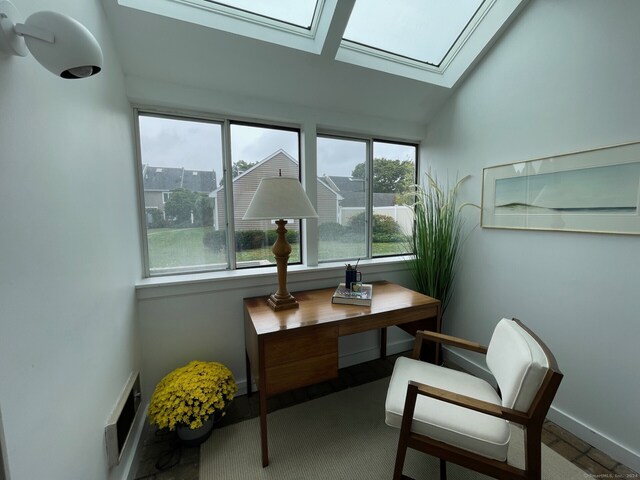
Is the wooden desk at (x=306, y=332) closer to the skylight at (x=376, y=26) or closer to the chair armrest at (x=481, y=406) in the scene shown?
the chair armrest at (x=481, y=406)

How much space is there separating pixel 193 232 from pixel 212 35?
4.12ft

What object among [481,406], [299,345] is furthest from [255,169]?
[481,406]

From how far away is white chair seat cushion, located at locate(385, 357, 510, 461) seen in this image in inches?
41.9

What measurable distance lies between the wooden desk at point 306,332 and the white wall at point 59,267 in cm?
67

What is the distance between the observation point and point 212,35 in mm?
1559

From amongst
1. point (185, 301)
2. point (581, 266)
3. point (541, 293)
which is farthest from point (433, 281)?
point (185, 301)

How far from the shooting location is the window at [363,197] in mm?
2402

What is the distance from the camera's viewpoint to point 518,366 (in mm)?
1037

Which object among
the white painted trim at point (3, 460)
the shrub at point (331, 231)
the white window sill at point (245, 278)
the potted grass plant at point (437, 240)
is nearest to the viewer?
the white painted trim at point (3, 460)

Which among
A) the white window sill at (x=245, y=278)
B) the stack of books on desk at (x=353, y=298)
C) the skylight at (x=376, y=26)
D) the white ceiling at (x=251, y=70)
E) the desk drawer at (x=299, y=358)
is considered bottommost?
the desk drawer at (x=299, y=358)

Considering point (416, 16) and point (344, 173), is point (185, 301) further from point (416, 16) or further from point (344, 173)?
point (416, 16)

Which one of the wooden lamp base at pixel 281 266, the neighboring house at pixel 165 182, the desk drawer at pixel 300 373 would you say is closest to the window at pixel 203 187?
the neighboring house at pixel 165 182

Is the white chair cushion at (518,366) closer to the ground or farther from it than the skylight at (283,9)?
closer to the ground

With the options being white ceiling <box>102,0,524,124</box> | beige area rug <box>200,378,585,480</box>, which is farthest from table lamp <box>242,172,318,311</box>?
beige area rug <box>200,378,585,480</box>
